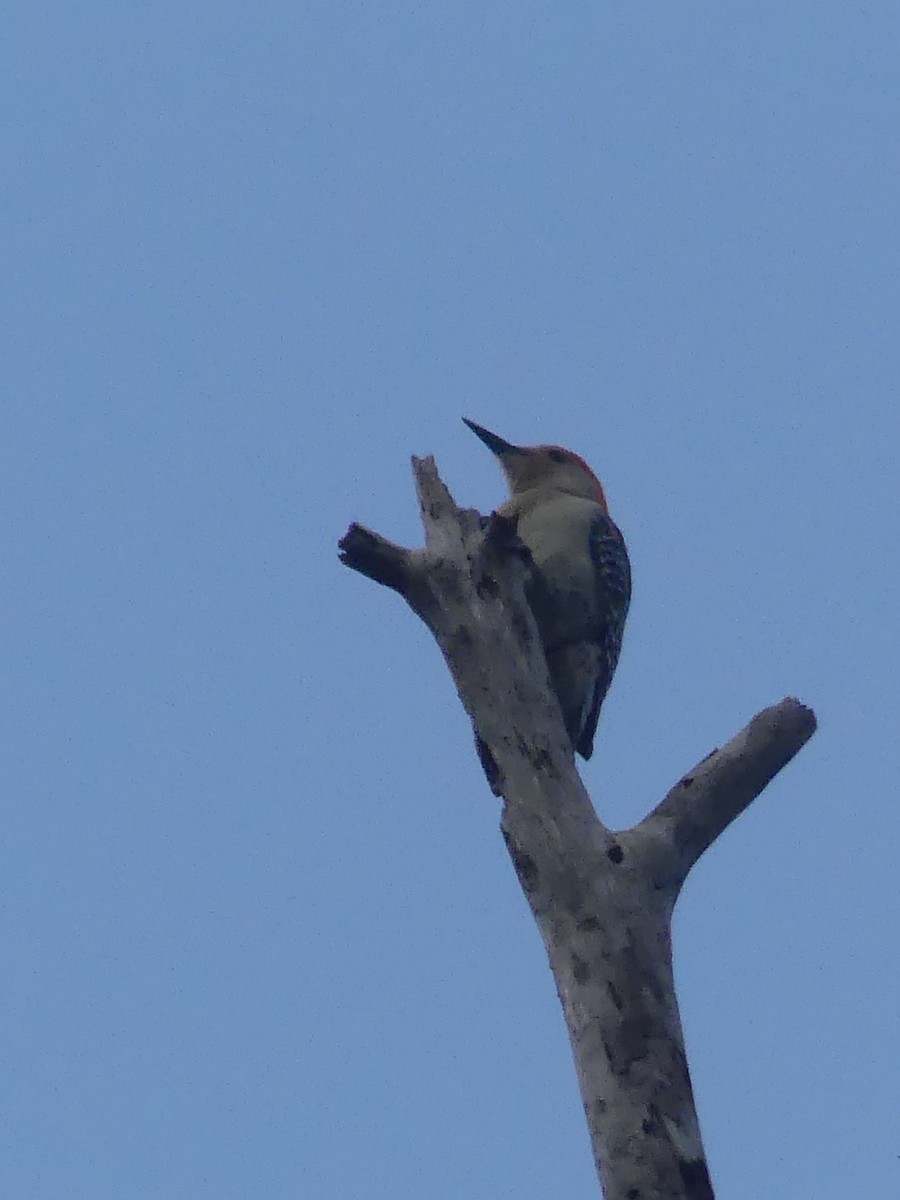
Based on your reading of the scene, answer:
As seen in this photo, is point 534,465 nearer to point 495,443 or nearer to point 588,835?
point 495,443

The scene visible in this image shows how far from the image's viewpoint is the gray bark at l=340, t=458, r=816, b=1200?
17.2 feet

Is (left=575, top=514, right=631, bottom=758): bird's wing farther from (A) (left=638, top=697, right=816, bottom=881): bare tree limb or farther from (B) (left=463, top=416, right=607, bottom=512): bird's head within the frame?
(A) (left=638, top=697, right=816, bottom=881): bare tree limb

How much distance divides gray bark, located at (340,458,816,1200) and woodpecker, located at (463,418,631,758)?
1.68m

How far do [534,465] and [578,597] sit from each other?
1787 millimetres

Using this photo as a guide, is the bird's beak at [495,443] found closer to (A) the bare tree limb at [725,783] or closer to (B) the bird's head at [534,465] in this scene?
(B) the bird's head at [534,465]

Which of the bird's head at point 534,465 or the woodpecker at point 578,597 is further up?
the bird's head at point 534,465

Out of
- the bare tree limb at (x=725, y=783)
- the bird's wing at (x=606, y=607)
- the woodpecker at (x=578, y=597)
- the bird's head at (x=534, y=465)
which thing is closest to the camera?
the bare tree limb at (x=725, y=783)

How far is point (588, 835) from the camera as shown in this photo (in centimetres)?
591

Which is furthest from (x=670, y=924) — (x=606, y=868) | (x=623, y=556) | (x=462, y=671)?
(x=623, y=556)

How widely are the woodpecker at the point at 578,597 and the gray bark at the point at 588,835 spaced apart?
168cm

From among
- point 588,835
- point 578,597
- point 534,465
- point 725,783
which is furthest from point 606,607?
point 588,835

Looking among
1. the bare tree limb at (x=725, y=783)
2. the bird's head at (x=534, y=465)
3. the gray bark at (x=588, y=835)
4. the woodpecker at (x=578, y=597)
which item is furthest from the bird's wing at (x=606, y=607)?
the bare tree limb at (x=725, y=783)

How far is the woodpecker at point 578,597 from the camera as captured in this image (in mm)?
8758

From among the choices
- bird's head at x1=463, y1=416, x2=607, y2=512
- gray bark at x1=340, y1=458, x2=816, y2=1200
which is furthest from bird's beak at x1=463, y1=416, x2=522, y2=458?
gray bark at x1=340, y1=458, x2=816, y2=1200
